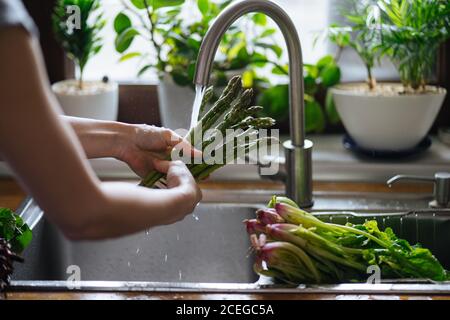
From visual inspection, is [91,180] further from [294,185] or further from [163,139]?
[294,185]

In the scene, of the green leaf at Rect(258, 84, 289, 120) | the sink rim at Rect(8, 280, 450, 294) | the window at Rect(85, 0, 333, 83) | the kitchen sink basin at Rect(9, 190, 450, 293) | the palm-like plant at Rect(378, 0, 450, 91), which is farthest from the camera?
the window at Rect(85, 0, 333, 83)

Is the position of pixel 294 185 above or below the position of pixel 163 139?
below

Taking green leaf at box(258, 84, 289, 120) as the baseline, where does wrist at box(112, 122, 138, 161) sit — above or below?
above

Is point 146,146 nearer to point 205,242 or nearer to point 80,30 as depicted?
point 205,242

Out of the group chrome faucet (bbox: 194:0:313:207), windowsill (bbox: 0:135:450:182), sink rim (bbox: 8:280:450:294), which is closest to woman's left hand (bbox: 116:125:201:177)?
chrome faucet (bbox: 194:0:313:207)

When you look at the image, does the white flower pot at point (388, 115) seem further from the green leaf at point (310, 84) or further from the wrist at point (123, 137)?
the wrist at point (123, 137)

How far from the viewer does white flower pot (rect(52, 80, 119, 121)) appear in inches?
68.8

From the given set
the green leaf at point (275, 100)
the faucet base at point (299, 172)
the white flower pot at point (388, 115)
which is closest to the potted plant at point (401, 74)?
the white flower pot at point (388, 115)

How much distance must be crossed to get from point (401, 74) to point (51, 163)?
1124 millimetres

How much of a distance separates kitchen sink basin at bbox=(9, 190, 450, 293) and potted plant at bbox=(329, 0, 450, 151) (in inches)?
6.4

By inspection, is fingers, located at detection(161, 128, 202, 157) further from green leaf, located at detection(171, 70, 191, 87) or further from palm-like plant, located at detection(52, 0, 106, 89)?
palm-like plant, located at detection(52, 0, 106, 89)
